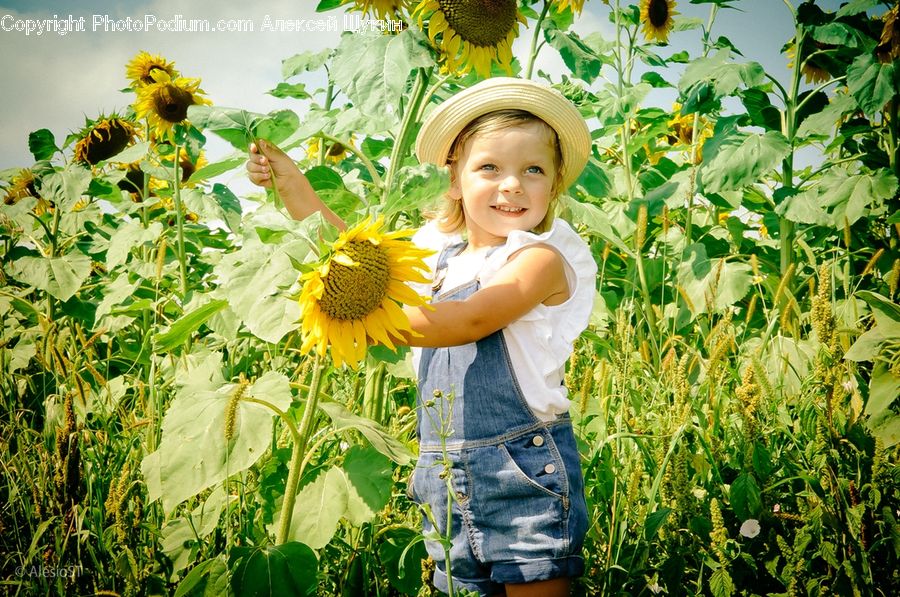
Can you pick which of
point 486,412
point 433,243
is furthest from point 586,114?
point 486,412

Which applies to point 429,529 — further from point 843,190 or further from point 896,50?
point 896,50

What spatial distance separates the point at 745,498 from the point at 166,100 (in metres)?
2.75

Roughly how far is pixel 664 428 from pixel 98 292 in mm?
3246

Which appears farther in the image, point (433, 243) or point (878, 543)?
point (433, 243)

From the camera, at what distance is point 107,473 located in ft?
6.36

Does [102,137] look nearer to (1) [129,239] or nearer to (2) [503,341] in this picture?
(1) [129,239]

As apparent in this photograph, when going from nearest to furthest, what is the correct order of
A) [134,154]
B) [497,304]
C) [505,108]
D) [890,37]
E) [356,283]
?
[356,283]
[497,304]
[505,108]
[134,154]
[890,37]

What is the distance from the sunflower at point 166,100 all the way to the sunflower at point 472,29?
157 centimetres

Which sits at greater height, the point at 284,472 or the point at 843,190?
the point at 843,190

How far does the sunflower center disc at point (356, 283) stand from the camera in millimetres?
1309

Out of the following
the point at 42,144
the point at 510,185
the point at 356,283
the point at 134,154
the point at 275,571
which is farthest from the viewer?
the point at 42,144

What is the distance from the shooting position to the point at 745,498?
163 centimetres

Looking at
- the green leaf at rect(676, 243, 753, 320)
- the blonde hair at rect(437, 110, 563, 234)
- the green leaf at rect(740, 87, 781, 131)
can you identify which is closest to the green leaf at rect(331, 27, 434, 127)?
the blonde hair at rect(437, 110, 563, 234)

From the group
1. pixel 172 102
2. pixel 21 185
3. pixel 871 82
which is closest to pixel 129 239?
pixel 172 102
